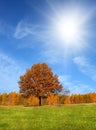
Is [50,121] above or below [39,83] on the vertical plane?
below

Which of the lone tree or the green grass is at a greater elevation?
the lone tree

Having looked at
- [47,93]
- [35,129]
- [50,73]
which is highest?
[50,73]

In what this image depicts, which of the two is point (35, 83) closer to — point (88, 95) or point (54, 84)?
point (54, 84)

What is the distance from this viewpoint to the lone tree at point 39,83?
87562mm

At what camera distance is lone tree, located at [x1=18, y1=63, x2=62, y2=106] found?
8756 centimetres

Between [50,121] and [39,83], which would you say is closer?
[50,121]

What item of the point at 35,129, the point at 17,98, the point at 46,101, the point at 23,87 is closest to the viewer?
the point at 35,129

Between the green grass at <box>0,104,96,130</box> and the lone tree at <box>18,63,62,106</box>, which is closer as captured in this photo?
the green grass at <box>0,104,96,130</box>

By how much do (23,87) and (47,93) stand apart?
792cm

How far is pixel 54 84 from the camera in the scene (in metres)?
88.1

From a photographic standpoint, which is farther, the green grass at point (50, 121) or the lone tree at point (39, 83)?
the lone tree at point (39, 83)

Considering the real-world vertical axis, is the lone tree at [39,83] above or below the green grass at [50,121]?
above

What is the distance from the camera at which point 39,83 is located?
8781cm

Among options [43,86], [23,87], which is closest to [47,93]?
[43,86]
